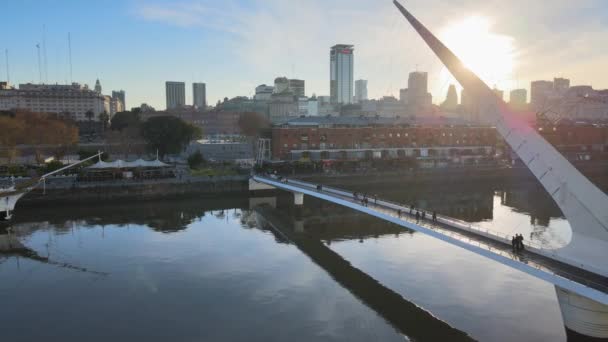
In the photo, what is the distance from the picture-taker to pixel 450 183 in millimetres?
56875

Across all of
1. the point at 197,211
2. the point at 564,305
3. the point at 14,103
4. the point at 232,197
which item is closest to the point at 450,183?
the point at 232,197

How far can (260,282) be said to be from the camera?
2161 cm

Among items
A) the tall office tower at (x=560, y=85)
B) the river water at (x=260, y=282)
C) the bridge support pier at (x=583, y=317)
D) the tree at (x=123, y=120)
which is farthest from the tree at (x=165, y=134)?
the tall office tower at (x=560, y=85)

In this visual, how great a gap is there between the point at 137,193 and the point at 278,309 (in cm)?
3054

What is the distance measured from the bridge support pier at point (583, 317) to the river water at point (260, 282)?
957mm

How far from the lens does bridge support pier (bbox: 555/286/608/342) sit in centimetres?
1426

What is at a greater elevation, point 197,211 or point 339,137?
point 339,137

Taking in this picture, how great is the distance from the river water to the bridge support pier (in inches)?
37.7

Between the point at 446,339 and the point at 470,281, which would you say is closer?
the point at 446,339

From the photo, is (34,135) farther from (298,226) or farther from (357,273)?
(357,273)

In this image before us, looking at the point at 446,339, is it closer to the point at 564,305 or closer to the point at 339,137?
the point at 564,305

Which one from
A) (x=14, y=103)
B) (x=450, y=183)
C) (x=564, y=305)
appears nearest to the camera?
(x=564, y=305)

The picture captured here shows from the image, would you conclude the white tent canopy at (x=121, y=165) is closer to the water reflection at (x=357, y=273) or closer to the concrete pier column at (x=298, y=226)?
the water reflection at (x=357, y=273)

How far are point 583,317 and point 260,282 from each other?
13.1 meters
